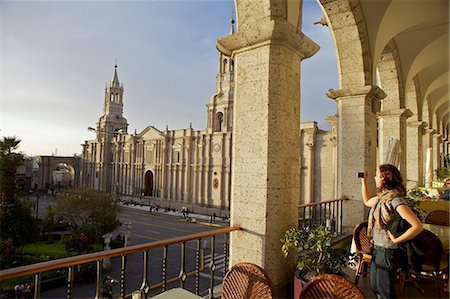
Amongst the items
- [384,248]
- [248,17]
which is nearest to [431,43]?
[248,17]

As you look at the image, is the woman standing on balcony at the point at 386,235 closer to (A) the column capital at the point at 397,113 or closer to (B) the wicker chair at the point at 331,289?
(B) the wicker chair at the point at 331,289

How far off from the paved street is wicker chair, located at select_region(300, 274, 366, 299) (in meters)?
10.1

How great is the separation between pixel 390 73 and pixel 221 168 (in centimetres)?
2676

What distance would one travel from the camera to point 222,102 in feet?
115

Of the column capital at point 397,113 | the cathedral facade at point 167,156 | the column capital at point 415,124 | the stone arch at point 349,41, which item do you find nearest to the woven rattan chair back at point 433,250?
the stone arch at point 349,41

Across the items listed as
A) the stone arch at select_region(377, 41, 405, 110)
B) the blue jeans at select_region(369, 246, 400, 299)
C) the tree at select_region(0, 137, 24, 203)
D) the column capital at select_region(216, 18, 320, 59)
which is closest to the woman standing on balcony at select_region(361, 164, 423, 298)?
the blue jeans at select_region(369, 246, 400, 299)

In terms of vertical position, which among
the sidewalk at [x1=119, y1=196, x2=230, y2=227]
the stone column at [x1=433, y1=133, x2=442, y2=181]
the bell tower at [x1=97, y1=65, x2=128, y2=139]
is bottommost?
the sidewalk at [x1=119, y1=196, x2=230, y2=227]

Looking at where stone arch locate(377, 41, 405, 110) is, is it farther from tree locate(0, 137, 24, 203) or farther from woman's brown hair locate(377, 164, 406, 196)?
tree locate(0, 137, 24, 203)

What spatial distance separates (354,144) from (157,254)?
14312mm

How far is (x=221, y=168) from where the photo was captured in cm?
3425

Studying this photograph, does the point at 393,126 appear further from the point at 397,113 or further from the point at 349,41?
the point at 349,41

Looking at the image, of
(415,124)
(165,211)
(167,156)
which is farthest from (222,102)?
(415,124)

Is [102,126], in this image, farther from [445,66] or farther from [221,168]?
[445,66]

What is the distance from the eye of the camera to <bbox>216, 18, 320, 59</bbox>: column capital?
3.31m
